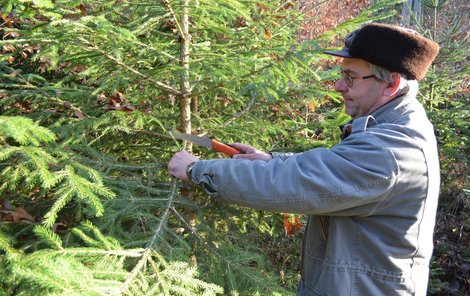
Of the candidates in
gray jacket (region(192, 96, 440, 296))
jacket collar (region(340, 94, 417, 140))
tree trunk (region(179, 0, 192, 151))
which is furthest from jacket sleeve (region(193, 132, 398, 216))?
tree trunk (region(179, 0, 192, 151))

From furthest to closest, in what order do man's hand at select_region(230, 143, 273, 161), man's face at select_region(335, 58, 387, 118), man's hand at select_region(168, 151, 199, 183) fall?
man's hand at select_region(230, 143, 273, 161) < man's hand at select_region(168, 151, 199, 183) < man's face at select_region(335, 58, 387, 118)

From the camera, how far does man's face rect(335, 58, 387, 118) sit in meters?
2.16

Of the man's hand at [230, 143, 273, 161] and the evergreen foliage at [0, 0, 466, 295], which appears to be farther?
the man's hand at [230, 143, 273, 161]

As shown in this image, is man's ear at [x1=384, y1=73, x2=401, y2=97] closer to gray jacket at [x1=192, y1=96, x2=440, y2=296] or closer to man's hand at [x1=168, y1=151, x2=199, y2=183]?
gray jacket at [x1=192, y1=96, x2=440, y2=296]

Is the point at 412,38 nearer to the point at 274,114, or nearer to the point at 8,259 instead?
the point at 8,259

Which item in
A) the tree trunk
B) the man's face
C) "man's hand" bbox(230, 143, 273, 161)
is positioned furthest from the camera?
the tree trunk

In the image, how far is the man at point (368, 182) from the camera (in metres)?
1.84

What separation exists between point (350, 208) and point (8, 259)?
1431mm

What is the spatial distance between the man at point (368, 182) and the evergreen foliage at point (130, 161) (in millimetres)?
462

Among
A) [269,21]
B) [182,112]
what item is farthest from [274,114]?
[182,112]

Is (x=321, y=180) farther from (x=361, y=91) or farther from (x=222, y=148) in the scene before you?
(x=222, y=148)

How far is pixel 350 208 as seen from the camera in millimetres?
1913

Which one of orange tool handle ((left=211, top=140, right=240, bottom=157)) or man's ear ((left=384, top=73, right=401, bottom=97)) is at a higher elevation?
→ man's ear ((left=384, top=73, right=401, bottom=97))

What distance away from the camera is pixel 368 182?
181 centimetres
